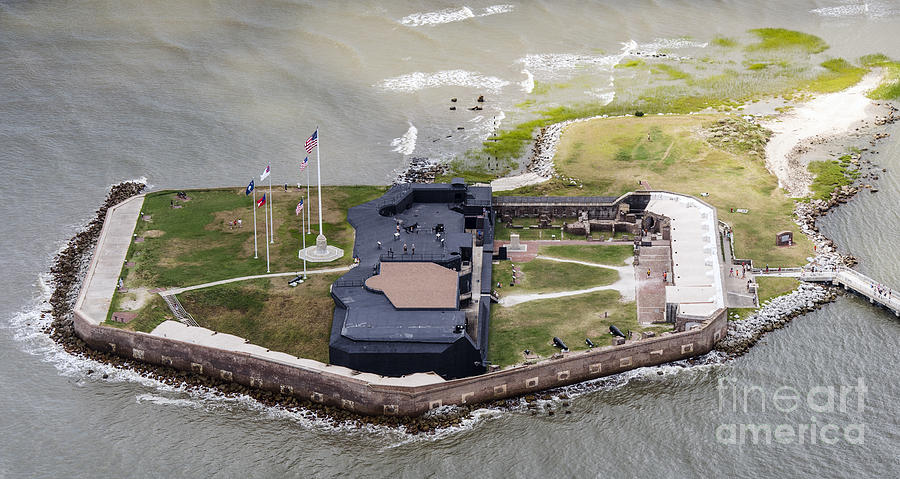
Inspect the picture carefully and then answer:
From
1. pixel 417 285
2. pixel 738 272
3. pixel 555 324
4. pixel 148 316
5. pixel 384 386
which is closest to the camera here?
pixel 384 386

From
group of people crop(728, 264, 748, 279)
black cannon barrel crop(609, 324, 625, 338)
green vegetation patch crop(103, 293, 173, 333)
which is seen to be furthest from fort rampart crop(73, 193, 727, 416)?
group of people crop(728, 264, 748, 279)

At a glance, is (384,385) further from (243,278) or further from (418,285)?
(243,278)

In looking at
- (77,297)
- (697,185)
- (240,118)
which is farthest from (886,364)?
(240,118)

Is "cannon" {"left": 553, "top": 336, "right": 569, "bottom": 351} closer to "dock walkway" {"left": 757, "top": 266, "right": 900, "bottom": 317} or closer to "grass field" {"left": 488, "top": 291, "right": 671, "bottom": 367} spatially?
"grass field" {"left": 488, "top": 291, "right": 671, "bottom": 367}

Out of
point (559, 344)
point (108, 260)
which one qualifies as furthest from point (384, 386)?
point (108, 260)

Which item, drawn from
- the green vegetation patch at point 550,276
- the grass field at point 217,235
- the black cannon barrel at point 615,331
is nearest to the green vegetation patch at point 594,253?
the green vegetation patch at point 550,276

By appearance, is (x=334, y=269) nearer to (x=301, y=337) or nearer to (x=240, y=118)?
(x=301, y=337)

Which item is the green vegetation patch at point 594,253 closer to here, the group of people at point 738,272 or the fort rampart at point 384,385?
the group of people at point 738,272
